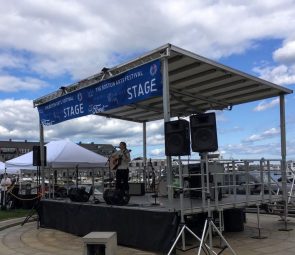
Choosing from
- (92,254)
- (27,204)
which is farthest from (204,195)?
(27,204)

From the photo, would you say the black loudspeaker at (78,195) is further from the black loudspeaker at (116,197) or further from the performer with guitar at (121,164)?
the black loudspeaker at (116,197)

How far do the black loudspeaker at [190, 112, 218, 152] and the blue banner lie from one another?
1.42 m

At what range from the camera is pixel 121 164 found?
502 inches

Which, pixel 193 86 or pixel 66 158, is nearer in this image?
pixel 193 86

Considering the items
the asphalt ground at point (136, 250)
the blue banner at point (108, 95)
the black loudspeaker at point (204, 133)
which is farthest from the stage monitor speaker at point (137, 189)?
the black loudspeaker at point (204, 133)

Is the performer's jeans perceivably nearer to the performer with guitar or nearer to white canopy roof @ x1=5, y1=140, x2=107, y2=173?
the performer with guitar

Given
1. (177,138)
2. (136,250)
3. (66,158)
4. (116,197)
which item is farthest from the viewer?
(66,158)

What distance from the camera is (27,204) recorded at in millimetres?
21891

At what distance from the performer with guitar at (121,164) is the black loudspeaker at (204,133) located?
4239 mm

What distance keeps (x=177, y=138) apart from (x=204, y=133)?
1.80ft

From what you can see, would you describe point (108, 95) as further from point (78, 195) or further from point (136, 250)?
point (136, 250)

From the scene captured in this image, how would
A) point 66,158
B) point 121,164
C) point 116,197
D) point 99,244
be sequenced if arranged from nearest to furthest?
1. point 99,244
2. point 116,197
3. point 121,164
4. point 66,158

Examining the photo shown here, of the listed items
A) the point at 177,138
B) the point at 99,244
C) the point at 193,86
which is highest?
the point at 193,86

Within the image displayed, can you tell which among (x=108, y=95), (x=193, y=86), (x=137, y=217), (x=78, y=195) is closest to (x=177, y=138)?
(x=137, y=217)
